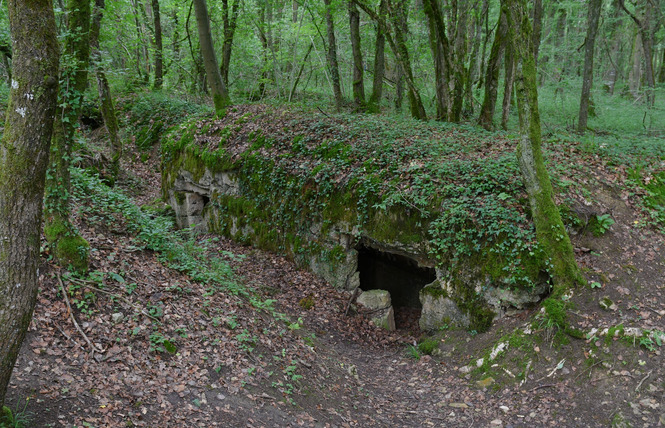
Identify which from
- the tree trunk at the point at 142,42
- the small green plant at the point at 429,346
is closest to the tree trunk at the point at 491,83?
the small green plant at the point at 429,346

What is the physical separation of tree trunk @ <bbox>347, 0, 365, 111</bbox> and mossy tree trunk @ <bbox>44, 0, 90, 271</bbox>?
9.37 metres

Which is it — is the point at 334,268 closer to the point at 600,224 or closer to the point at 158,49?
the point at 600,224

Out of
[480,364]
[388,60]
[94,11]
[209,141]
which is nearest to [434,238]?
[480,364]

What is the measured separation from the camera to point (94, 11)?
901cm

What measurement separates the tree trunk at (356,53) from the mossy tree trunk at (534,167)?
7.67 m

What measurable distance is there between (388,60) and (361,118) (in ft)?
30.0

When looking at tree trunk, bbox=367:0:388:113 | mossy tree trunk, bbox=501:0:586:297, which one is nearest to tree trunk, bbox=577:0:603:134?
tree trunk, bbox=367:0:388:113

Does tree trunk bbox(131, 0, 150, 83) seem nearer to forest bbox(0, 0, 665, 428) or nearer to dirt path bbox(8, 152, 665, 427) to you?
forest bbox(0, 0, 665, 428)

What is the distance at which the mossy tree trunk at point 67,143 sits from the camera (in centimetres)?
506

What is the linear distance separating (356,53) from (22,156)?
40.5ft

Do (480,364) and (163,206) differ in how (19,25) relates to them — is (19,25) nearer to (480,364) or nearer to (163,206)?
(480,364)

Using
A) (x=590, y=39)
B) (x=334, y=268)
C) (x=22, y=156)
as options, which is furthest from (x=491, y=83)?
(x=22, y=156)

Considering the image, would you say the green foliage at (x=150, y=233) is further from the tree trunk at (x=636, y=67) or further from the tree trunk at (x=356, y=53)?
the tree trunk at (x=636, y=67)

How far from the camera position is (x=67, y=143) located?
17.2ft
